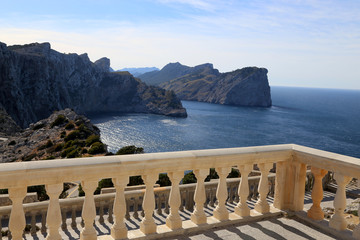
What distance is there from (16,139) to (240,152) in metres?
56.0

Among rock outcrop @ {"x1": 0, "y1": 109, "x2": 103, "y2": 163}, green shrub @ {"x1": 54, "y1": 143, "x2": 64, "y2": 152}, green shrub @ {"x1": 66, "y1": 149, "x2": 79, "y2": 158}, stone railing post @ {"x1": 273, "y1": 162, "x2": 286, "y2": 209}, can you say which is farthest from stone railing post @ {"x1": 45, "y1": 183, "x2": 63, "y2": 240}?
green shrub @ {"x1": 54, "y1": 143, "x2": 64, "y2": 152}

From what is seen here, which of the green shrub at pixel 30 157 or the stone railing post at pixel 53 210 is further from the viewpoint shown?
the green shrub at pixel 30 157

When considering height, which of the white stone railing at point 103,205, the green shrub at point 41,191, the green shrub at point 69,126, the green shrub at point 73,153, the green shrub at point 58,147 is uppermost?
the white stone railing at point 103,205

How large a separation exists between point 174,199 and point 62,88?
12791 cm

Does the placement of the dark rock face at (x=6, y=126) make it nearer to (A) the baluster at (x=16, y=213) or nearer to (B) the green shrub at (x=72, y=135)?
(B) the green shrub at (x=72, y=135)

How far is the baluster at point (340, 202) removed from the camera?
4.73 metres

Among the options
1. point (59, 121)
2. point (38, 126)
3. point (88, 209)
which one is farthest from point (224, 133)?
point (88, 209)

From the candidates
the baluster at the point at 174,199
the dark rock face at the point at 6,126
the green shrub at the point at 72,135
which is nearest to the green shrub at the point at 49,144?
the green shrub at the point at 72,135

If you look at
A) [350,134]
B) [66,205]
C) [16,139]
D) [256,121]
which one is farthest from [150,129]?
[66,205]

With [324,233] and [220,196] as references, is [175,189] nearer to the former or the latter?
[220,196]

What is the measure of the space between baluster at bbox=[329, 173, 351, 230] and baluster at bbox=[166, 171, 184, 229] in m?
2.41

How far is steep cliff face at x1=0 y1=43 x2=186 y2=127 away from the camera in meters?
89.4

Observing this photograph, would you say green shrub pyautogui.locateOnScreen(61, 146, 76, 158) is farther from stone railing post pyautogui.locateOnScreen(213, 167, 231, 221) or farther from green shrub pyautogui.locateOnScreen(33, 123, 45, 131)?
stone railing post pyautogui.locateOnScreen(213, 167, 231, 221)

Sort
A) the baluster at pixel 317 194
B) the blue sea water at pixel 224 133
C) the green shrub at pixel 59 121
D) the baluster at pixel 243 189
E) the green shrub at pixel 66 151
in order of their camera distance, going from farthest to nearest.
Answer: the blue sea water at pixel 224 133, the green shrub at pixel 59 121, the green shrub at pixel 66 151, the baluster at pixel 317 194, the baluster at pixel 243 189
